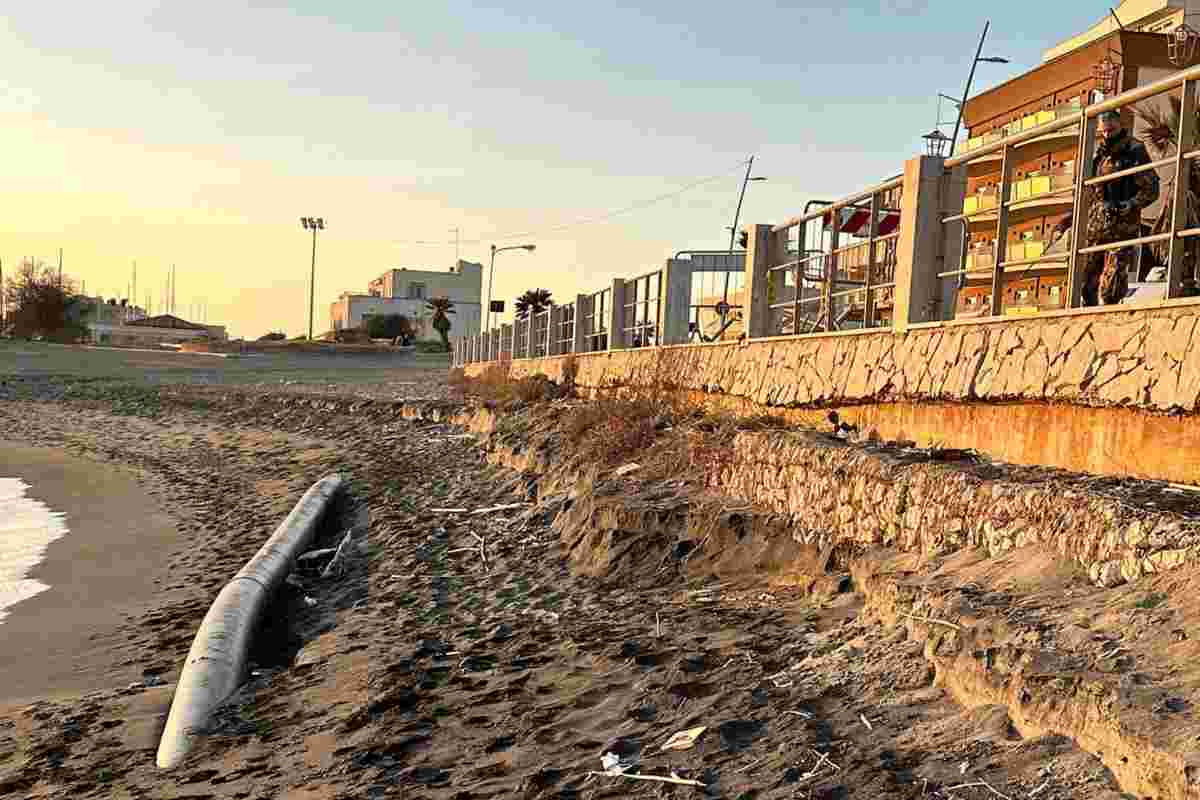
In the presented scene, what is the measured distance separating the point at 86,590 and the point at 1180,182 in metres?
9.72

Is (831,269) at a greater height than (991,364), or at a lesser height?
greater

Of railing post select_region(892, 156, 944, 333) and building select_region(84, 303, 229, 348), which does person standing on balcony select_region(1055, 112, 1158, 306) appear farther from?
building select_region(84, 303, 229, 348)

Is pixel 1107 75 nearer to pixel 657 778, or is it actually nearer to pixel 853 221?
pixel 853 221

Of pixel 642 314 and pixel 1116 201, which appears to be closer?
pixel 1116 201

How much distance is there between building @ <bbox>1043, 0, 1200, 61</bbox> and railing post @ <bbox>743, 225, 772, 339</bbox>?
2318 cm

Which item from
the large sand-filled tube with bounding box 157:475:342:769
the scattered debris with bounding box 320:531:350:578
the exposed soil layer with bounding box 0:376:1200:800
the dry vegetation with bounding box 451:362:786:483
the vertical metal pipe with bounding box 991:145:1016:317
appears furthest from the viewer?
the scattered debris with bounding box 320:531:350:578

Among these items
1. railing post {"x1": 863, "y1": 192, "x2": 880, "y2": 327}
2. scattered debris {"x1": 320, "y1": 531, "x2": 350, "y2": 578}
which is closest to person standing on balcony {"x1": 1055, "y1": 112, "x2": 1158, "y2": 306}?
railing post {"x1": 863, "y1": 192, "x2": 880, "y2": 327}

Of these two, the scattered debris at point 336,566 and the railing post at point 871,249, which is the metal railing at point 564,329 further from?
the railing post at point 871,249

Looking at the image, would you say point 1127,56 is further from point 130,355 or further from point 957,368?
point 130,355

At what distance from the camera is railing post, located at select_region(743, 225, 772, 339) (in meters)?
10.9

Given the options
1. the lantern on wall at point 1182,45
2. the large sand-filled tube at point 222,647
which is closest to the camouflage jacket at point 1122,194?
the large sand-filled tube at point 222,647

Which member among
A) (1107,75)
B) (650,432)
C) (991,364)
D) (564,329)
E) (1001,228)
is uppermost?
(1107,75)

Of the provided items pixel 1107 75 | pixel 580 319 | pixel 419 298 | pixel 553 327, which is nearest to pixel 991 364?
pixel 580 319

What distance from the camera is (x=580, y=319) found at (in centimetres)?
2006
